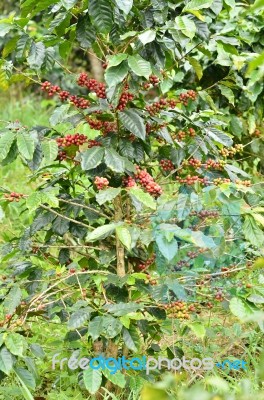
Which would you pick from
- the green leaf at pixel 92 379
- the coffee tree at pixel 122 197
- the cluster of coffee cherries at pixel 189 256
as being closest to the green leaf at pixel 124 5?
the coffee tree at pixel 122 197

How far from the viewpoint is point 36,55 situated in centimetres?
218

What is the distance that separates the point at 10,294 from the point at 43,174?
1.51 feet

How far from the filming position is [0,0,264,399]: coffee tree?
203 cm

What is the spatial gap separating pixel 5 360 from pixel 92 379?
0.28 metres

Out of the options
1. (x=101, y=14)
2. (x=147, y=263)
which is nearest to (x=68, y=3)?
(x=101, y=14)

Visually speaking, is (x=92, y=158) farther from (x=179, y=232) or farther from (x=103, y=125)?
(x=179, y=232)

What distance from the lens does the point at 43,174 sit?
240cm

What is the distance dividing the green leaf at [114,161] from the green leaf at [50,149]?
0.17 meters

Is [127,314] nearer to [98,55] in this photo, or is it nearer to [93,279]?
[93,279]

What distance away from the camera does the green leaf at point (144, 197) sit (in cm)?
196

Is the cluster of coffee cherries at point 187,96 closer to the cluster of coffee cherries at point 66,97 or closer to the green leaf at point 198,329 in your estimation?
the cluster of coffee cherries at point 66,97

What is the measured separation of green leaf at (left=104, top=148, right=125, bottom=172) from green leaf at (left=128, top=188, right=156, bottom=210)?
3.2 inches

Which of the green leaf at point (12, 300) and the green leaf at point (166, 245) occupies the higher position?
the green leaf at point (166, 245)

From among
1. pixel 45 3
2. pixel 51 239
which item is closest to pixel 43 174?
pixel 51 239
